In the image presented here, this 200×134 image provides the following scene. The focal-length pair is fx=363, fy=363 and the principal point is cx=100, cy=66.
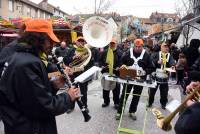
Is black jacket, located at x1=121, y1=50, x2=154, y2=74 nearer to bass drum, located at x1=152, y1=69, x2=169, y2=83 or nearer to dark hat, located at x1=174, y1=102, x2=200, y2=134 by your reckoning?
bass drum, located at x1=152, y1=69, x2=169, y2=83

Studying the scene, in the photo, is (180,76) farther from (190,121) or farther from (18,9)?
(18,9)

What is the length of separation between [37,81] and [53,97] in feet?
0.71

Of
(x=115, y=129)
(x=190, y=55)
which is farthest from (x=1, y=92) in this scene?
(x=190, y=55)

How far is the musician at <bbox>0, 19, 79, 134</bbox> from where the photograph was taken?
9.20 feet

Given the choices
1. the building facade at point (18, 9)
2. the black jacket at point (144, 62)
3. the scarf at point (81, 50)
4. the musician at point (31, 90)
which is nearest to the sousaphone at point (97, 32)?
the scarf at point (81, 50)

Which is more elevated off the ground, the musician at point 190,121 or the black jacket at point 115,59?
the musician at point 190,121

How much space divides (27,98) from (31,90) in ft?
0.24

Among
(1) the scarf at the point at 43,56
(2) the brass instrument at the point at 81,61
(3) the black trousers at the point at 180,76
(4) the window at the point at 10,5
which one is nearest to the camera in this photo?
(1) the scarf at the point at 43,56

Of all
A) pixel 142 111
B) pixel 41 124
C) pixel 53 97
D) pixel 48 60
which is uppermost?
pixel 48 60

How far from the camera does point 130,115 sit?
827cm

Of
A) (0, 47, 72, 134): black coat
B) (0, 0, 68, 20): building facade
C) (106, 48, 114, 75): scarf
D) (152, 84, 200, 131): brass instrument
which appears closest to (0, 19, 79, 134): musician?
(0, 47, 72, 134): black coat

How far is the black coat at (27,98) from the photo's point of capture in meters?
2.80

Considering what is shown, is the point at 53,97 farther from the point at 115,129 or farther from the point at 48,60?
the point at 115,129

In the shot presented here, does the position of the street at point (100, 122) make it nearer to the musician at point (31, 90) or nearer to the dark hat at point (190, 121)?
the musician at point (31, 90)
